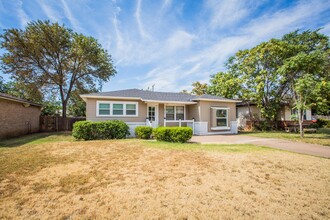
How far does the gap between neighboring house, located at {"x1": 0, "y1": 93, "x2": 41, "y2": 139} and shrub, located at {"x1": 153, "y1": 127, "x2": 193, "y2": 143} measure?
11.0 metres

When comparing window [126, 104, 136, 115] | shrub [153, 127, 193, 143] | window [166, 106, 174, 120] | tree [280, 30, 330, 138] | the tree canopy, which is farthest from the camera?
the tree canopy

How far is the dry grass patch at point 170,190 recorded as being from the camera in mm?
2486

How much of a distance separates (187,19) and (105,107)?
29.7 feet

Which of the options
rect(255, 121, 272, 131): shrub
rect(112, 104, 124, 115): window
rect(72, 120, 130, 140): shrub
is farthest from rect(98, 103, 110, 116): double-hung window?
rect(255, 121, 272, 131): shrub

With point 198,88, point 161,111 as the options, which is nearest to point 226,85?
point 161,111

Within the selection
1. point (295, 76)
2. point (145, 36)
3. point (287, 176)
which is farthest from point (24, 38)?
point (295, 76)

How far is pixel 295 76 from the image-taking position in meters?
13.7

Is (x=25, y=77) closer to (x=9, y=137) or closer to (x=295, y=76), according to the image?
(x=9, y=137)

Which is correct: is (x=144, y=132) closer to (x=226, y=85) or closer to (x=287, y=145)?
(x=287, y=145)

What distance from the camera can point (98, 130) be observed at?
10.1 meters

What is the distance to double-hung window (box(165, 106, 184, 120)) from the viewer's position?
14.4 meters

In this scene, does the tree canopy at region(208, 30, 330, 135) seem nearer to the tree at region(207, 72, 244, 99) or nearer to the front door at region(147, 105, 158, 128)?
the tree at region(207, 72, 244, 99)

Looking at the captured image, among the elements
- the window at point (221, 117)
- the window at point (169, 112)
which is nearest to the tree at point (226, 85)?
A: the window at point (221, 117)

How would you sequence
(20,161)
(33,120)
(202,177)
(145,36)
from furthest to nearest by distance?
(33,120) < (145,36) < (20,161) < (202,177)
